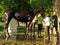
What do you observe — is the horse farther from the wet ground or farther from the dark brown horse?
the wet ground

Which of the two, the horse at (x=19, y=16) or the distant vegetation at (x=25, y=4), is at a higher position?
the distant vegetation at (x=25, y=4)

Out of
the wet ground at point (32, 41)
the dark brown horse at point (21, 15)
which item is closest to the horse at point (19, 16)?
the dark brown horse at point (21, 15)

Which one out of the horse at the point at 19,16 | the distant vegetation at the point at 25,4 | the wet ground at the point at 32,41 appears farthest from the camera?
the distant vegetation at the point at 25,4

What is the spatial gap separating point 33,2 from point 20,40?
9962 millimetres

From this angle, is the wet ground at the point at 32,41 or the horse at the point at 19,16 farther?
the horse at the point at 19,16

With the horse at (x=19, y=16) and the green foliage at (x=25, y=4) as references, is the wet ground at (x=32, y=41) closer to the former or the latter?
the horse at (x=19, y=16)

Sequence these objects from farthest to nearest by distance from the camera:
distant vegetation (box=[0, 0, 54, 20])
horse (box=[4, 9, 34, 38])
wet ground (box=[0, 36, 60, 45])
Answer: distant vegetation (box=[0, 0, 54, 20]), horse (box=[4, 9, 34, 38]), wet ground (box=[0, 36, 60, 45])

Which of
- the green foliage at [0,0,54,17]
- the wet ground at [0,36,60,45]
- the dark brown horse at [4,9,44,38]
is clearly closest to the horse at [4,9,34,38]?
the dark brown horse at [4,9,44,38]

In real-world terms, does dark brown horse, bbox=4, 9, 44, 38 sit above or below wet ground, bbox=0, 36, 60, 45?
above

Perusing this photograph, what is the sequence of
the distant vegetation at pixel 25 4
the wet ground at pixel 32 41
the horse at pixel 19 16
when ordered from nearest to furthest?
the wet ground at pixel 32 41, the horse at pixel 19 16, the distant vegetation at pixel 25 4

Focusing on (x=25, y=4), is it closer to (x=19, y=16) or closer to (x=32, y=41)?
(x=19, y=16)

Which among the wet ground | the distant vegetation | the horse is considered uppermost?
the distant vegetation

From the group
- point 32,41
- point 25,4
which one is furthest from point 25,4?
point 32,41

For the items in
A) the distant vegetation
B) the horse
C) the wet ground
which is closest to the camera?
the wet ground
